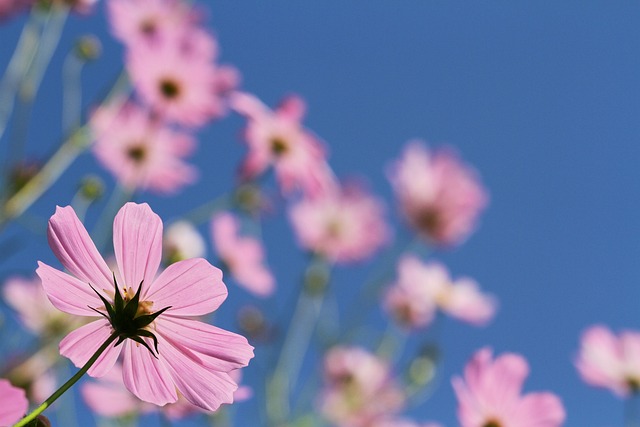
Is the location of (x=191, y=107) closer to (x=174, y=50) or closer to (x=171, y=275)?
(x=174, y=50)

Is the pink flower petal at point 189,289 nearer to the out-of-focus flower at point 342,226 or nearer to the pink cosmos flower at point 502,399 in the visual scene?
the pink cosmos flower at point 502,399

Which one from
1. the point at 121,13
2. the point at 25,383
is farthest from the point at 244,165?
the point at 25,383

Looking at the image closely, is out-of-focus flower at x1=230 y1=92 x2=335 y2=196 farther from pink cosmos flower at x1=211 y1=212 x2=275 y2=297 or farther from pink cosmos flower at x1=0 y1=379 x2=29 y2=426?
pink cosmos flower at x1=0 y1=379 x2=29 y2=426

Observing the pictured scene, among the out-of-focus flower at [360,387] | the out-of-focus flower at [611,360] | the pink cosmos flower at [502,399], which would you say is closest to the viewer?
the pink cosmos flower at [502,399]

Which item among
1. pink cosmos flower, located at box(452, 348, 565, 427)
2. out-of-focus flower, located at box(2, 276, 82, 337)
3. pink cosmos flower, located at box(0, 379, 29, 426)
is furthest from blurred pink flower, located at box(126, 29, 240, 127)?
pink cosmos flower, located at box(0, 379, 29, 426)

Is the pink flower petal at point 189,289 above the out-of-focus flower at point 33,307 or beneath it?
beneath

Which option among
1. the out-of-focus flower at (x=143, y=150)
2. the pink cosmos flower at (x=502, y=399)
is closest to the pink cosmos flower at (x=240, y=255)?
the out-of-focus flower at (x=143, y=150)

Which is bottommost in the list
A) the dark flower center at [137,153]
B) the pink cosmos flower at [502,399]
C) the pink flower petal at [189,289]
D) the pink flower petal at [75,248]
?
the pink flower petal at [75,248]
